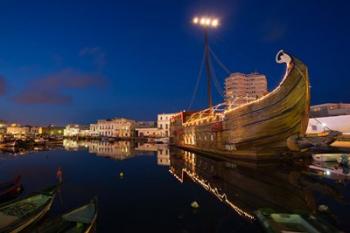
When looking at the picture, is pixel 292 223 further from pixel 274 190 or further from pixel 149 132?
pixel 149 132

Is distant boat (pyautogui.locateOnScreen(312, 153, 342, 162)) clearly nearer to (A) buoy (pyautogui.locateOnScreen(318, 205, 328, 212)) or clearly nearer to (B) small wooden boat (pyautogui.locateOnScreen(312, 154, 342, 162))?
(B) small wooden boat (pyautogui.locateOnScreen(312, 154, 342, 162))

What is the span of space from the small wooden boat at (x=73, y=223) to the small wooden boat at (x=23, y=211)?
1342 millimetres

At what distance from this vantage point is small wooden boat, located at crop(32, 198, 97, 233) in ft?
31.1

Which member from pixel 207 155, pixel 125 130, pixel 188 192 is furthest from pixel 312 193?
pixel 125 130

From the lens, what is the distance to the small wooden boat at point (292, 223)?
30.1 feet

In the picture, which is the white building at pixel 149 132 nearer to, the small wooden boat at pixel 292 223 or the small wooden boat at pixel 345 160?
the small wooden boat at pixel 345 160

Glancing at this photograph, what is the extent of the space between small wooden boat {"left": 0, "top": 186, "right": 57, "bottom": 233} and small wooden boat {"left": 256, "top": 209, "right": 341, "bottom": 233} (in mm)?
10059

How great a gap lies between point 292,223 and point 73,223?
354 inches

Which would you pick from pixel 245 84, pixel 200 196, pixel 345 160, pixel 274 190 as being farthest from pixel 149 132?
pixel 274 190

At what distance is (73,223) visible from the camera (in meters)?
10.1

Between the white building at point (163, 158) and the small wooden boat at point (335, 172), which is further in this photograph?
the white building at point (163, 158)

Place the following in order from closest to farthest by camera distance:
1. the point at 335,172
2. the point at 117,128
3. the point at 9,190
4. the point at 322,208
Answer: the point at 322,208 < the point at 9,190 < the point at 335,172 < the point at 117,128

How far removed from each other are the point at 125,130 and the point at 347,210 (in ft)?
439

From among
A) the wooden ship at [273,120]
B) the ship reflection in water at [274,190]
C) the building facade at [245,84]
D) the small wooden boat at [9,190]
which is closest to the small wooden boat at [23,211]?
the small wooden boat at [9,190]
